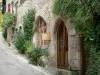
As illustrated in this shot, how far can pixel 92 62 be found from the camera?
1030 cm

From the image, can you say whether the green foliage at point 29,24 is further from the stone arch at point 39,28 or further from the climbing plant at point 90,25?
the climbing plant at point 90,25

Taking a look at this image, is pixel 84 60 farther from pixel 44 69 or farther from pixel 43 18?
pixel 43 18

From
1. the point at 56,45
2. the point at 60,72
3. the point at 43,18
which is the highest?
the point at 43,18

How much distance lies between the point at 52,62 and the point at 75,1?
4.55 metres

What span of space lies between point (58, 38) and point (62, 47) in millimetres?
590

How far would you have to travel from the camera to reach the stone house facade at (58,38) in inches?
477

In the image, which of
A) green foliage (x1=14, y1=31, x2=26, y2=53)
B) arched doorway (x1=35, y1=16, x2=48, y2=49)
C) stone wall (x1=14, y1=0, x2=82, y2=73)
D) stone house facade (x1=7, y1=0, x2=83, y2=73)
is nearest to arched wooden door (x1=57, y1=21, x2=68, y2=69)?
stone house facade (x1=7, y1=0, x2=83, y2=73)

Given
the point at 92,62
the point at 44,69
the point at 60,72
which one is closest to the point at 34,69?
the point at 44,69

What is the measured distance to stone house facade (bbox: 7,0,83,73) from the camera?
12.1 meters

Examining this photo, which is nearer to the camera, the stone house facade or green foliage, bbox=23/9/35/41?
the stone house facade

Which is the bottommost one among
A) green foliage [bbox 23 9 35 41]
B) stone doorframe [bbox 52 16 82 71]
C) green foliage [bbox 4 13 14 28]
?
stone doorframe [bbox 52 16 82 71]

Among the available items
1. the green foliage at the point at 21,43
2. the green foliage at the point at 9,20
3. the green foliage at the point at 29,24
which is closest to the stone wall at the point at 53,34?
the green foliage at the point at 29,24

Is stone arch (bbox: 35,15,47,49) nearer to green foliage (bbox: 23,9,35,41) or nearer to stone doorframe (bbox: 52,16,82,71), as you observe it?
green foliage (bbox: 23,9,35,41)

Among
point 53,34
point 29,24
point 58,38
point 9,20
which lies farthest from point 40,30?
point 9,20
